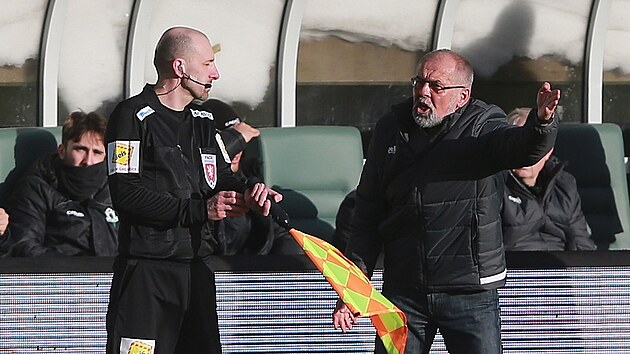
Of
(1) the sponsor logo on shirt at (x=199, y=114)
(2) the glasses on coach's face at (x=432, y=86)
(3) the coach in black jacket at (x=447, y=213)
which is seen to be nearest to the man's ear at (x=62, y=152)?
(1) the sponsor logo on shirt at (x=199, y=114)

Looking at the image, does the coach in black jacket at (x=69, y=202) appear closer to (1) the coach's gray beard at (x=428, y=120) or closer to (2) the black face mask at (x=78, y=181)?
(2) the black face mask at (x=78, y=181)

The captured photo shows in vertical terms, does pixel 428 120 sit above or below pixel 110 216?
above

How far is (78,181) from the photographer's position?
6.92m

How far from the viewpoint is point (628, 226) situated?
7.90 metres

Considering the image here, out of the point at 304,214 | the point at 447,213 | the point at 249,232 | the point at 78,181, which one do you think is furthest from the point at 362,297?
the point at 304,214

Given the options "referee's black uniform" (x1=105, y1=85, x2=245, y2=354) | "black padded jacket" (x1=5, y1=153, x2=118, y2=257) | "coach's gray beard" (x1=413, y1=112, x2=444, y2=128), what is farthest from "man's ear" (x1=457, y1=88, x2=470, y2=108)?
"black padded jacket" (x1=5, y1=153, x2=118, y2=257)

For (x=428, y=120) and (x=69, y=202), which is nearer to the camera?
(x=428, y=120)

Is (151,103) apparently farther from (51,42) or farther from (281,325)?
(51,42)

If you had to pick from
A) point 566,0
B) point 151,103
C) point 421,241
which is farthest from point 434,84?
point 566,0

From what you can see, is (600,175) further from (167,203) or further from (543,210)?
(167,203)

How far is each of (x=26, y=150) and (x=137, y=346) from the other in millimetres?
2693

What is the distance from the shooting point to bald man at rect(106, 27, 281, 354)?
4.71m

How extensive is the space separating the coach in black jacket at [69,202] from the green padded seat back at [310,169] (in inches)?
40.7

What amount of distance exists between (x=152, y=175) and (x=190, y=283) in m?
0.45
